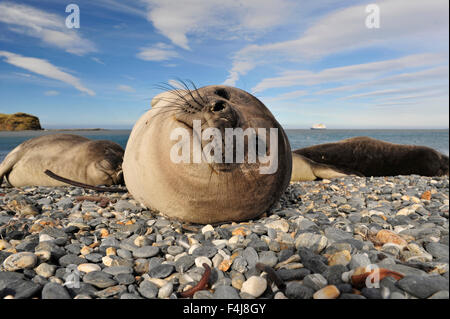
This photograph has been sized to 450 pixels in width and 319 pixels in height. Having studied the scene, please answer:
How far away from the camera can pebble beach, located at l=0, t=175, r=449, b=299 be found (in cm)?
164

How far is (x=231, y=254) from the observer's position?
2.14m

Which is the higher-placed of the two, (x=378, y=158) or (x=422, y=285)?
(x=378, y=158)

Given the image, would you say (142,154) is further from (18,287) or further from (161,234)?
(18,287)

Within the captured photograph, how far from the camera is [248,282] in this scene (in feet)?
5.54

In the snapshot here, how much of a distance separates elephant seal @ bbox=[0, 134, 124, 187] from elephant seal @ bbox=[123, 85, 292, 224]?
8.33 feet

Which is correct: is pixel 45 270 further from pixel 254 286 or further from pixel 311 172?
pixel 311 172

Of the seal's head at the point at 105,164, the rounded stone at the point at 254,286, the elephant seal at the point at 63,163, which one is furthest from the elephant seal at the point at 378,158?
the rounded stone at the point at 254,286

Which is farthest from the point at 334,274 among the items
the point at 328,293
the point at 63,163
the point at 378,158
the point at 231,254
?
the point at 378,158

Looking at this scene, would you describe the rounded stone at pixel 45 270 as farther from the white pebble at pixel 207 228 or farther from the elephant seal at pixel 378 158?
the elephant seal at pixel 378 158

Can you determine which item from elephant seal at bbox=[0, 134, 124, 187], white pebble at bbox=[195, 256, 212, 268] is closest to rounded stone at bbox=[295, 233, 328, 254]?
white pebble at bbox=[195, 256, 212, 268]

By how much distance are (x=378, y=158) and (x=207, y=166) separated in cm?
662

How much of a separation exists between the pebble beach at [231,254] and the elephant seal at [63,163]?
76.5 inches
